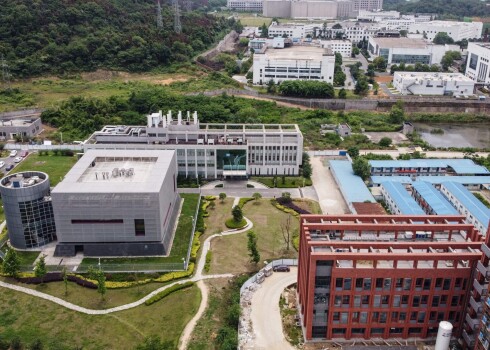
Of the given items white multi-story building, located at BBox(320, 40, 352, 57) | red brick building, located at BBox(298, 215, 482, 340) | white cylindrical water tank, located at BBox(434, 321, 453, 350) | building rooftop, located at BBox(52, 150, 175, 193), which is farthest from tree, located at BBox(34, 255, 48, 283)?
white multi-story building, located at BBox(320, 40, 352, 57)

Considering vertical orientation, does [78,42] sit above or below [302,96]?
above

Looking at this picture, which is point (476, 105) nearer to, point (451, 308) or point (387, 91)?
point (387, 91)

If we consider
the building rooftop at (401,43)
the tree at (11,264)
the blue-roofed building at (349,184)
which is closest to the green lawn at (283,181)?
the blue-roofed building at (349,184)

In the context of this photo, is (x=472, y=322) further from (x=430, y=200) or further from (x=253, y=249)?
(x=430, y=200)

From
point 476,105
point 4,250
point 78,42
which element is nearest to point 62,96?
point 78,42

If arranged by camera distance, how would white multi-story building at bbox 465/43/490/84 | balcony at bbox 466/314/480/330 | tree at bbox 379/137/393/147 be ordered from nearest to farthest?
balcony at bbox 466/314/480/330 < tree at bbox 379/137/393/147 < white multi-story building at bbox 465/43/490/84

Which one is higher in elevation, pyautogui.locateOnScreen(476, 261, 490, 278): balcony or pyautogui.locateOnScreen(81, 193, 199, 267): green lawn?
pyautogui.locateOnScreen(476, 261, 490, 278): balcony

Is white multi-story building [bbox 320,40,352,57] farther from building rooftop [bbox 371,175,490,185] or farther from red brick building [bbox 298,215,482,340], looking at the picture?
red brick building [bbox 298,215,482,340]

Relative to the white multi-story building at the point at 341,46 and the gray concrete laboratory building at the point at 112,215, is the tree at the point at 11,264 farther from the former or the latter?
the white multi-story building at the point at 341,46
